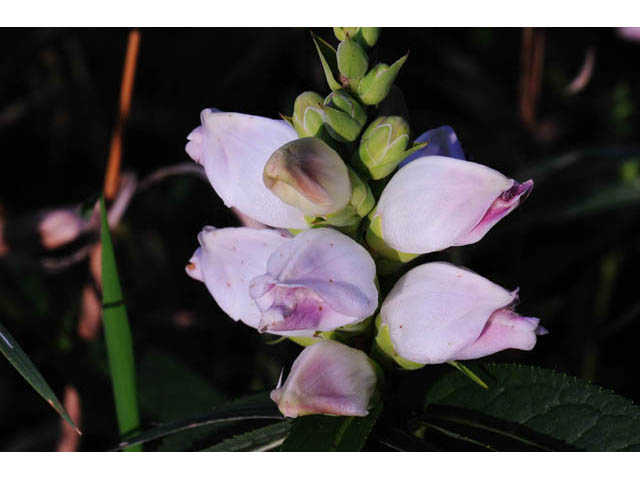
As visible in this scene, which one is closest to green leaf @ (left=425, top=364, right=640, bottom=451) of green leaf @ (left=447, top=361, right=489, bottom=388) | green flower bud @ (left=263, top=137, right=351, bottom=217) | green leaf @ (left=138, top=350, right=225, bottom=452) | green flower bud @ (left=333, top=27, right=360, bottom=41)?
green leaf @ (left=447, top=361, right=489, bottom=388)

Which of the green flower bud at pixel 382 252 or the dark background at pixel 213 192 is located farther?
the dark background at pixel 213 192

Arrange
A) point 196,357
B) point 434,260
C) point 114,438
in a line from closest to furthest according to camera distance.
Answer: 1. point 434,260
2. point 114,438
3. point 196,357

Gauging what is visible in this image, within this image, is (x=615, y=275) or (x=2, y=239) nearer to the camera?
→ (x=2, y=239)

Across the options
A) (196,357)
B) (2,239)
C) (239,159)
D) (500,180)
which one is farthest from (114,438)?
(500,180)

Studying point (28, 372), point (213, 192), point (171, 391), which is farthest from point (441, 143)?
point (213, 192)

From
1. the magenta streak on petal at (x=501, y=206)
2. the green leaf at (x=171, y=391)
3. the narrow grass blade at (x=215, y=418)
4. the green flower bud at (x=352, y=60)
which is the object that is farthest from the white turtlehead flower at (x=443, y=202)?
the green leaf at (x=171, y=391)

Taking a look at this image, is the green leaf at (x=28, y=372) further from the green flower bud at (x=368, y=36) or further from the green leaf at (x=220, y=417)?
the green flower bud at (x=368, y=36)

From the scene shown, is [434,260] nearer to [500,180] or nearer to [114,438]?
[500,180]

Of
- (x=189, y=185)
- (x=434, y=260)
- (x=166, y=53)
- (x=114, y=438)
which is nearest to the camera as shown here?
(x=434, y=260)
